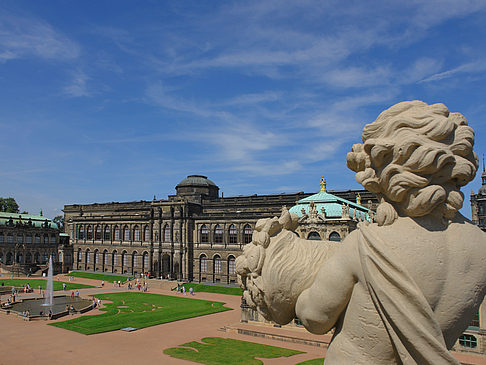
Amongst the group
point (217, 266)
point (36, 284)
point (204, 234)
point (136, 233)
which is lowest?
point (36, 284)

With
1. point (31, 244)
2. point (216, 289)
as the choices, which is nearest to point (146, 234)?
point (216, 289)

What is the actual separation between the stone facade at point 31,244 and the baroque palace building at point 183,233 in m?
3.38

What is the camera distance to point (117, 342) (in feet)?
84.8

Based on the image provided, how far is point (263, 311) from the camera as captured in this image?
4.38 meters

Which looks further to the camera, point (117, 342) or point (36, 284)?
point (36, 284)

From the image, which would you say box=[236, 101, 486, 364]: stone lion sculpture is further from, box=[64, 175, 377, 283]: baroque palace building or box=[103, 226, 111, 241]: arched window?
box=[103, 226, 111, 241]: arched window

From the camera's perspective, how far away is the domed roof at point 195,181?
7447cm

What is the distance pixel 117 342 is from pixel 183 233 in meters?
38.1

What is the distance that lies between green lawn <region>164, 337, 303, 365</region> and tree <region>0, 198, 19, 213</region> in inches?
3515

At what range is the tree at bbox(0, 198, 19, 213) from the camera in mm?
96150

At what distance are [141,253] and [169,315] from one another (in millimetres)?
33956

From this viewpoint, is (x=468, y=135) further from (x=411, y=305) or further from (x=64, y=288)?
(x=64, y=288)

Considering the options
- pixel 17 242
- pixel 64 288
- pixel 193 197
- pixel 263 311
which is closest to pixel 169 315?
pixel 64 288

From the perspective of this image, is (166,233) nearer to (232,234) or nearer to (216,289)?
(232,234)
